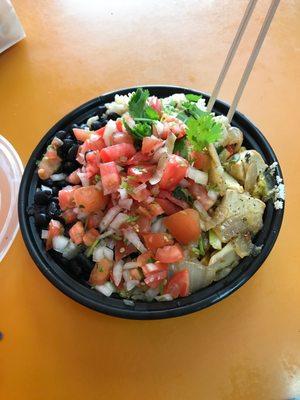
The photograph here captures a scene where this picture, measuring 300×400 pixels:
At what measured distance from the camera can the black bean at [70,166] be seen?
156 cm

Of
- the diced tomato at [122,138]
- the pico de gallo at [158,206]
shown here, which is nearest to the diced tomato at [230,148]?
the pico de gallo at [158,206]

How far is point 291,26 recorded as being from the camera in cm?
205

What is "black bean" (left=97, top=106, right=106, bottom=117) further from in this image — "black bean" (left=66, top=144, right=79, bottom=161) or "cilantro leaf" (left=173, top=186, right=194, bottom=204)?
"cilantro leaf" (left=173, top=186, right=194, bottom=204)

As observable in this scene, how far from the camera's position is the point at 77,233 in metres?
1.43

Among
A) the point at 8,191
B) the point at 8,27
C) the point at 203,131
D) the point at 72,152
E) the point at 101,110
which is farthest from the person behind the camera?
the point at 8,27

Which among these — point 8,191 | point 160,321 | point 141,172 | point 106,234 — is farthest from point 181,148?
point 8,191

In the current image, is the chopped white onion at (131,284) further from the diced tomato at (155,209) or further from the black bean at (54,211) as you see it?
the black bean at (54,211)

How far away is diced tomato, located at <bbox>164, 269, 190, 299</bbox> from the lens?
1.36m

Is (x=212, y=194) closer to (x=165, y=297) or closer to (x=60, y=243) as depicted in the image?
(x=165, y=297)

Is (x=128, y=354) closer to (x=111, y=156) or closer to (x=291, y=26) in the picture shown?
(x=111, y=156)

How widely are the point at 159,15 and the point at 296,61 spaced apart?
2.33 ft

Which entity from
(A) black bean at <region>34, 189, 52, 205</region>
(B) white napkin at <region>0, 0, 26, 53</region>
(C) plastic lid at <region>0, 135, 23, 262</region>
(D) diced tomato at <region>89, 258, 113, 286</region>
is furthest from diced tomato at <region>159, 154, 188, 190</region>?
(B) white napkin at <region>0, 0, 26, 53</region>

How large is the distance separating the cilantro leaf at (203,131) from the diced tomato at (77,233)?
1.52 ft

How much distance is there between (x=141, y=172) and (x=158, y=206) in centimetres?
12
